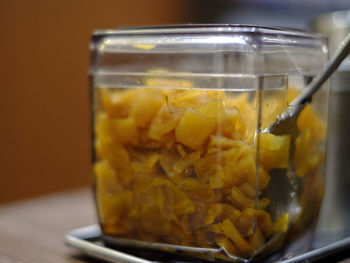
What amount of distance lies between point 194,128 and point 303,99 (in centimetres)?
13

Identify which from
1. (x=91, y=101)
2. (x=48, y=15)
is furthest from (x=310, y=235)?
(x=48, y=15)

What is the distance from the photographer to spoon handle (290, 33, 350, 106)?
50cm

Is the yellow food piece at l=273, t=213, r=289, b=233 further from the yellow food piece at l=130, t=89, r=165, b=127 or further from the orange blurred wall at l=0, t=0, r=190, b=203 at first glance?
the orange blurred wall at l=0, t=0, r=190, b=203

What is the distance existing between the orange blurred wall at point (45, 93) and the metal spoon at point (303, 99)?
1.13 metres

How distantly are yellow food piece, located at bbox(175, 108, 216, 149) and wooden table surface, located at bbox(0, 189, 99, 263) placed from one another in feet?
0.66

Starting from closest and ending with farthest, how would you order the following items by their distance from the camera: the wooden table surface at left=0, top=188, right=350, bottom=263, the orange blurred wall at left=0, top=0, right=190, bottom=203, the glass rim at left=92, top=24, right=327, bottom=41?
the glass rim at left=92, top=24, right=327, bottom=41, the wooden table surface at left=0, top=188, right=350, bottom=263, the orange blurred wall at left=0, top=0, right=190, bottom=203

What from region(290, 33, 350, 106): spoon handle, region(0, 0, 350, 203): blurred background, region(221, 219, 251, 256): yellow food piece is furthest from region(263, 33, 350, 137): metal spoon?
region(0, 0, 350, 203): blurred background

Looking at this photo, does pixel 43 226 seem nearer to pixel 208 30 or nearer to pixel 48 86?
pixel 208 30

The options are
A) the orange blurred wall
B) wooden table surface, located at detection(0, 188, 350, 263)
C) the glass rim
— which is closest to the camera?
the glass rim

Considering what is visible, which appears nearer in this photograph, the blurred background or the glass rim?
the glass rim

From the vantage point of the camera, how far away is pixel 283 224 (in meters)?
0.53

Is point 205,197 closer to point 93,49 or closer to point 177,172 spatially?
point 177,172

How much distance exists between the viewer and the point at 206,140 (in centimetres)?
49

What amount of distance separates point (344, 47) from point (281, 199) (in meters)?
0.17
